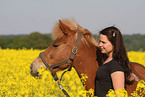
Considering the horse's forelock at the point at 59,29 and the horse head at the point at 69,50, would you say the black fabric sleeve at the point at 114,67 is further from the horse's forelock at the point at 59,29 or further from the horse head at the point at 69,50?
the horse's forelock at the point at 59,29

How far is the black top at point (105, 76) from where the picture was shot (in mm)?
2713

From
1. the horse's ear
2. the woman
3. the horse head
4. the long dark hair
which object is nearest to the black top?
the woman

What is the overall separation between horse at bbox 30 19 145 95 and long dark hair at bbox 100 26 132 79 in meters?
0.54

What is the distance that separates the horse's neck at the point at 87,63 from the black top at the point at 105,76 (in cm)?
22

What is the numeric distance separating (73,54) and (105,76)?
742 millimetres

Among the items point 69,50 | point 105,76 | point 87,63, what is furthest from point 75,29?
point 105,76

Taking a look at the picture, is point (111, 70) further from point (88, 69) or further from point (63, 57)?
point (63, 57)

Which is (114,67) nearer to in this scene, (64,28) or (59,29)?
(64,28)

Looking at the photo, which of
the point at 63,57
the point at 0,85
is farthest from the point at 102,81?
the point at 0,85

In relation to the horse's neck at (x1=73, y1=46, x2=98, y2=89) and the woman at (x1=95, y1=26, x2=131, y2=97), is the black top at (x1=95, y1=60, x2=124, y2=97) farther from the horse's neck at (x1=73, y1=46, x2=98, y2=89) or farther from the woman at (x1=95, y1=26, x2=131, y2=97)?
the horse's neck at (x1=73, y1=46, x2=98, y2=89)

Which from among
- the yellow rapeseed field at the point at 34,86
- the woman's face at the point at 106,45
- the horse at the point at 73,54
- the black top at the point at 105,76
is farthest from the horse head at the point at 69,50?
the woman's face at the point at 106,45

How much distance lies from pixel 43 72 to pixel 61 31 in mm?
830

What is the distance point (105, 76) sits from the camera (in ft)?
9.33

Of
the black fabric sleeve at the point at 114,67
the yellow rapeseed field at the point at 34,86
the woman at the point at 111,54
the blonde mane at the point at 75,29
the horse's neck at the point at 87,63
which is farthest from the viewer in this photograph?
the yellow rapeseed field at the point at 34,86
